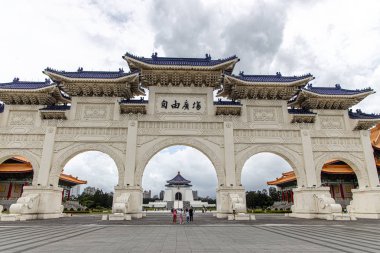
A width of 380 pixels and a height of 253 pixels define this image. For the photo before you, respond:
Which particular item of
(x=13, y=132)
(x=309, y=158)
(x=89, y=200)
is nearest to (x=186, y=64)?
(x=309, y=158)

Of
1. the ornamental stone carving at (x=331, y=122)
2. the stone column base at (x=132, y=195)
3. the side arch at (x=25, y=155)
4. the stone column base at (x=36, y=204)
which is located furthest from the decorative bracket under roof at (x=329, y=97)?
the side arch at (x=25, y=155)

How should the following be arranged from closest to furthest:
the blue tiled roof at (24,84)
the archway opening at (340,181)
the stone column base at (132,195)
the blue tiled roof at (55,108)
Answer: the stone column base at (132,195) < the blue tiled roof at (55,108) < the blue tiled roof at (24,84) < the archway opening at (340,181)

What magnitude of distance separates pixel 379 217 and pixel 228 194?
9.98 meters

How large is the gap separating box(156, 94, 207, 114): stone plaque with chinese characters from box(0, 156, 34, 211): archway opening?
54.7 feet

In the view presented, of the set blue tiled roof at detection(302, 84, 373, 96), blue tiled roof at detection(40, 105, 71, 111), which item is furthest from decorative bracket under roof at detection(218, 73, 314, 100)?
blue tiled roof at detection(40, 105, 71, 111)

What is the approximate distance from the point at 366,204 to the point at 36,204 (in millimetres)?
21808

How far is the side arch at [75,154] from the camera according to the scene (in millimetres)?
17547

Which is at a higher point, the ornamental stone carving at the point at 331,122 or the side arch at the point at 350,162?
the ornamental stone carving at the point at 331,122

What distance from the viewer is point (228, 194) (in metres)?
17.2

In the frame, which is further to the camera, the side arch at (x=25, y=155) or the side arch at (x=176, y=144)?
the side arch at (x=25, y=155)

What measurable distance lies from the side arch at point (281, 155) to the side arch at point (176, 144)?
1.40 metres

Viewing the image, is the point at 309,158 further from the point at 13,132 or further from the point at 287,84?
the point at 13,132

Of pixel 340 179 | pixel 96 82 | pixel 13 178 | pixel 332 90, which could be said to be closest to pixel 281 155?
pixel 332 90

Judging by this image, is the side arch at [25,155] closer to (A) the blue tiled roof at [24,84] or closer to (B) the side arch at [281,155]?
(A) the blue tiled roof at [24,84]
